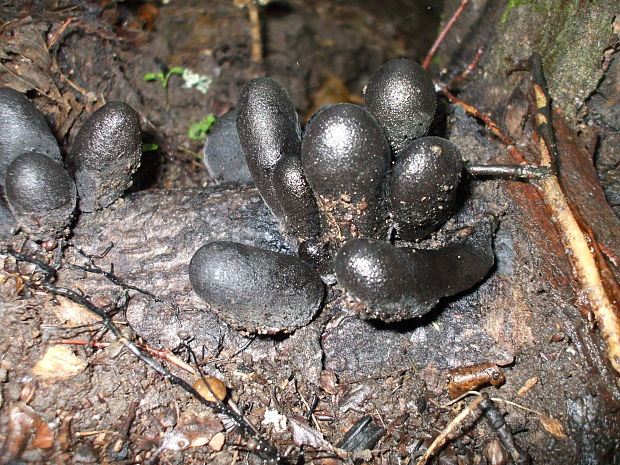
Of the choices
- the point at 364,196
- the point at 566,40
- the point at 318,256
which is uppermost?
the point at 566,40

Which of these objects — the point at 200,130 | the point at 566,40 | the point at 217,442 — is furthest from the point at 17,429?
the point at 566,40

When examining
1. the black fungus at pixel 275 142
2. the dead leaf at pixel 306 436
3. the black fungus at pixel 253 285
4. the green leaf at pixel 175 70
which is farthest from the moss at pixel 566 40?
the green leaf at pixel 175 70

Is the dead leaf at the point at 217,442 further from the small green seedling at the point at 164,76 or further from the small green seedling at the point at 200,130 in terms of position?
the small green seedling at the point at 164,76

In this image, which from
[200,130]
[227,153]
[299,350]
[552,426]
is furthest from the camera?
[200,130]

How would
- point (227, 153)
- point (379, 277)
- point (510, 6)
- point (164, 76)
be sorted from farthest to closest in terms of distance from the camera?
point (164, 76) < point (510, 6) < point (227, 153) < point (379, 277)

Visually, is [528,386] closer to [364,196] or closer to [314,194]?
[364,196]

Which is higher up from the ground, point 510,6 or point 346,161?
point 510,6

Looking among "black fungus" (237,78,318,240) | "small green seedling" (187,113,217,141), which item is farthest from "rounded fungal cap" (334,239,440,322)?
"small green seedling" (187,113,217,141)

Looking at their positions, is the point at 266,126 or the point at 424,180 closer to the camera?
the point at 424,180
